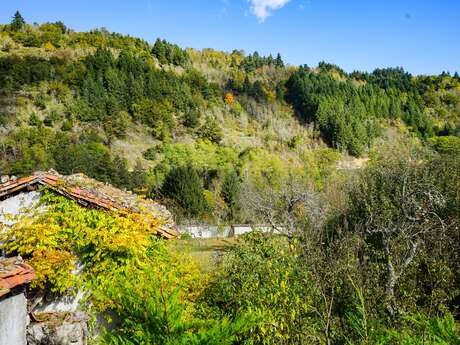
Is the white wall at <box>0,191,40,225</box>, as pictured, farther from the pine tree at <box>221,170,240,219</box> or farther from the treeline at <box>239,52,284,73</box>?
the treeline at <box>239,52,284,73</box>

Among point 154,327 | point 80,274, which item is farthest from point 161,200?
point 154,327

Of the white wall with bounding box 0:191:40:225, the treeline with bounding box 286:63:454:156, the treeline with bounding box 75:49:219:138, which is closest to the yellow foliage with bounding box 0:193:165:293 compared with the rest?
the white wall with bounding box 0:191:40:225

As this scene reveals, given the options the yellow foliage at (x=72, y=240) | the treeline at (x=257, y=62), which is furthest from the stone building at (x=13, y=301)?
the treeline at (x=257, y=62)

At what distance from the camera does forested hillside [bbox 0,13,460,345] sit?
7.62 metres

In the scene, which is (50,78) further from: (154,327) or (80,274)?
(154,327)

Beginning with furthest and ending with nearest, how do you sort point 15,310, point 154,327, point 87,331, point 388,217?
1. point 388,217
2. point 87,331
3. point 15,310
4. point 154,327

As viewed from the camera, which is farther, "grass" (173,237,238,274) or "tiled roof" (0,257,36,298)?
"grass" (173,237,238,274)

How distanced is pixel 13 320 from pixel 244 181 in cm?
4925

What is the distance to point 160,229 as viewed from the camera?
10.5 m

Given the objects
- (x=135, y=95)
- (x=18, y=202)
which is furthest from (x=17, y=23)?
(x=18, y=202)

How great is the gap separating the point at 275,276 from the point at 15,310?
16.6ft

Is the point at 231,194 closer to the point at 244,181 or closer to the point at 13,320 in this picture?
the point at 244,181

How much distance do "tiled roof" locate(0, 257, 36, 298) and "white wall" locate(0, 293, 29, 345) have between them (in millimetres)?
355

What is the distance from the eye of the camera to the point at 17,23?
3794 inches
